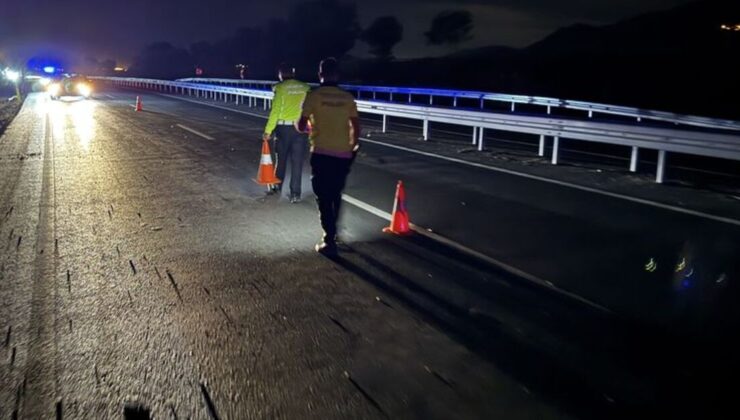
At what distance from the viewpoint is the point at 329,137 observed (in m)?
6.73

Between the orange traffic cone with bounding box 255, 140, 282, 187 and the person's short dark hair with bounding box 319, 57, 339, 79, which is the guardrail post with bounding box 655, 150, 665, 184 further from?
the person's short dark hair with bounding box 319, 57, 339, 79

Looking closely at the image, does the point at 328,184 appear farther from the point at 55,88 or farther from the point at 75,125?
the point at 55,88

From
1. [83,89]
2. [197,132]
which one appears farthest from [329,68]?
[83,89]

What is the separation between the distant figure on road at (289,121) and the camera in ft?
30.1

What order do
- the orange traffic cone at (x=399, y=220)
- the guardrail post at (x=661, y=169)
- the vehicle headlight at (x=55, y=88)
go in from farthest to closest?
the vehicle headlight at (x=55, y=88) → the guardrail post at (x=661, y=169) → the orange traffic cone at (x=399, y=220)

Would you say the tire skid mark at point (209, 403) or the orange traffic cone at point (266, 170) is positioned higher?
the orange traffic cone at point (266, 170)

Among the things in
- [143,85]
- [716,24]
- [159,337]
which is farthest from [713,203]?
[716,24]

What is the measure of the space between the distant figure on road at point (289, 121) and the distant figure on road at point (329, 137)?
2.36 meters

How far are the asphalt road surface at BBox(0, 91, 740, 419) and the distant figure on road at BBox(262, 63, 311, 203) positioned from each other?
0.61 meters

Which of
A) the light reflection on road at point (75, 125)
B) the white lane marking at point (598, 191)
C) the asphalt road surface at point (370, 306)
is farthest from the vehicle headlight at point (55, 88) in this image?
the asphalt road surface at point (370, 306)

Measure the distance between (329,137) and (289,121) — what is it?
9.02 ft

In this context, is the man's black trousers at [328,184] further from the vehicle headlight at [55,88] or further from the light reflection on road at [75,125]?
the vehicle headlight at [55,88]

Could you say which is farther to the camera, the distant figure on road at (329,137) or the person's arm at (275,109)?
the person's arm at (275,109)

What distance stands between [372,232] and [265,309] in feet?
8.75
